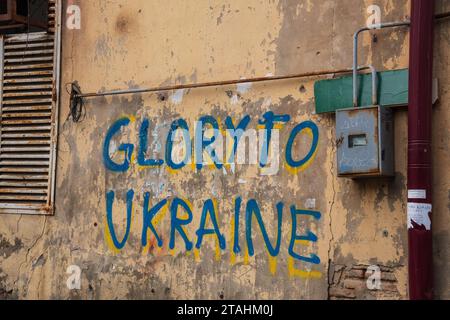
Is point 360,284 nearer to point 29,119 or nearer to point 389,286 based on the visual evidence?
point 389,286

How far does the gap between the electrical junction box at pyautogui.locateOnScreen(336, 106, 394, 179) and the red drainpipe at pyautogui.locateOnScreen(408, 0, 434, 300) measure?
0.21 meters

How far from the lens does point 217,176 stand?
6254 millimetres

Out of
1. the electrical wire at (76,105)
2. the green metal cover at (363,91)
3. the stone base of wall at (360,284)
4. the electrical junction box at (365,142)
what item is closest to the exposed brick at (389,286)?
the stone base of wall at (360,284)

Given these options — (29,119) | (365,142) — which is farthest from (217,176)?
(29,119)

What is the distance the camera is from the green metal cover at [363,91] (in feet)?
17.5

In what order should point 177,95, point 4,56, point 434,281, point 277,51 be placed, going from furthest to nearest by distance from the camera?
point 4,56
point 177,95
point 277,51
point 434,281

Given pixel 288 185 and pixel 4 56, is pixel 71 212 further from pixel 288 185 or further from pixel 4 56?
pixel 288 185

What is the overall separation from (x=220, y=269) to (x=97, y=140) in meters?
1.87

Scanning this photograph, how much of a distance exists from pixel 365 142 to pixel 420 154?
427 mm

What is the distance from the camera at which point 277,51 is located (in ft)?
19.9

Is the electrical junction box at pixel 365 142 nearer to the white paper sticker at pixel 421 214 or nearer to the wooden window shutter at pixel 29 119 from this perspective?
the white paper sticker at pixel 421 214

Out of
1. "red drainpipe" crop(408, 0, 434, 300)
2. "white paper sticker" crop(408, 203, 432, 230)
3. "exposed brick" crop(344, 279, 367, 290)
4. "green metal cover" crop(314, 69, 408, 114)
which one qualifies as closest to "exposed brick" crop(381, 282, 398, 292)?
"exposed brick" crop(344, 279, 367, 290)

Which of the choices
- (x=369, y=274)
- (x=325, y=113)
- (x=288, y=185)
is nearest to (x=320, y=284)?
(x=369, y=274)

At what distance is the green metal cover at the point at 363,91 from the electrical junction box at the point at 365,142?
13 centimetres
